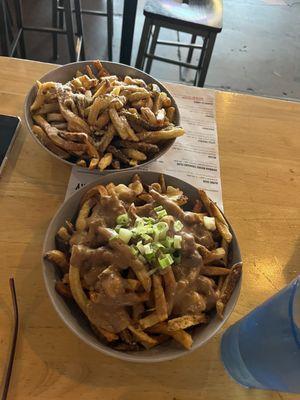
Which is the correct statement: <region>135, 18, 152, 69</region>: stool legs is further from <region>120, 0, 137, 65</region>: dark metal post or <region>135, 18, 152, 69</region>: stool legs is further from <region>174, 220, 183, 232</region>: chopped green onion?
<region>174, 220, 183, 232</region>: chopped green onion

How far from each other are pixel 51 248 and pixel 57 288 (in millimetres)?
86

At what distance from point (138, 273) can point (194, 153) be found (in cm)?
51

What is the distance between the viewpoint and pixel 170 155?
1062mm

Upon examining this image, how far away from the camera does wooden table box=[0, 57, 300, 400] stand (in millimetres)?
680

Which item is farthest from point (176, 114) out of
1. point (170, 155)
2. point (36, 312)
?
point (36, 312)

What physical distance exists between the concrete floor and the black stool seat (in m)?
0.90

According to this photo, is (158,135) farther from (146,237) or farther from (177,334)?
(177,334)

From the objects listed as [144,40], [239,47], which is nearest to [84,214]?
[144,40]

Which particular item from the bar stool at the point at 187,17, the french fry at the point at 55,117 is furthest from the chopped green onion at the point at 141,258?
the bar stool at the point at 187,17

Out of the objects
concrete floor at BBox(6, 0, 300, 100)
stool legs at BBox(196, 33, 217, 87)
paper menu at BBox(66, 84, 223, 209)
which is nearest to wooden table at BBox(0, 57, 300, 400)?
paper menu at BBox(66, 84, 223, 209)

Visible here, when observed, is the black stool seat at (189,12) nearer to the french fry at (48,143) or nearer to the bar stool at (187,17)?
the bar stool at (187,17)

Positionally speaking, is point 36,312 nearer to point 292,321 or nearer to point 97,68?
point 292,321

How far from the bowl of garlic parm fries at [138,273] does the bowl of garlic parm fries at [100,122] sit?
5.4 inches

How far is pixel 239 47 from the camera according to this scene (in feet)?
10.8
